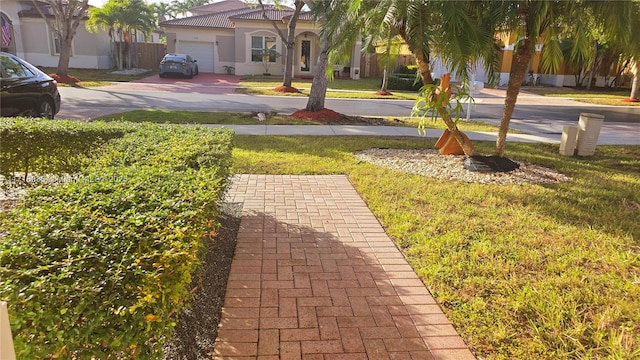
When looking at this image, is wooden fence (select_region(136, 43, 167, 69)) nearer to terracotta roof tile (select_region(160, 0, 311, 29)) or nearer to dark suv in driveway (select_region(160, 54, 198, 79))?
terracotta roof tile (select_region(160, 0, 311, 29))

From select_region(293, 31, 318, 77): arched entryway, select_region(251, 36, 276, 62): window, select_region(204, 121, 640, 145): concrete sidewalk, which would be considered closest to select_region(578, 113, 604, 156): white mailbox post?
select_region(204, 121, 640, 145): concrete sidewalk

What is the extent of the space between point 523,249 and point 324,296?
2382mm

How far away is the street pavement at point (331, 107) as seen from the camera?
38.9ft

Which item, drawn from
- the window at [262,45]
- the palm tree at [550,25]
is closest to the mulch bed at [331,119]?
the palm tree at [550,25]

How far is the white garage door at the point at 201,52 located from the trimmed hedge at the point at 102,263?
31.3m

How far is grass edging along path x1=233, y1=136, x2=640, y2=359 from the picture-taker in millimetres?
3252

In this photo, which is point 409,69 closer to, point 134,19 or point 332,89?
point 332,89

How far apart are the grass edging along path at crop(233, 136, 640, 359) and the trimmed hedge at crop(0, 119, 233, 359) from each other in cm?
225

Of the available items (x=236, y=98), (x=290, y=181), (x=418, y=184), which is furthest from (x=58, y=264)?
(x=236, y=98)

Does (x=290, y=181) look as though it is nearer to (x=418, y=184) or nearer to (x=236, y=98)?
(x=418, y=184)

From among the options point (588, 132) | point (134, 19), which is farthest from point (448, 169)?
point (134, 19)

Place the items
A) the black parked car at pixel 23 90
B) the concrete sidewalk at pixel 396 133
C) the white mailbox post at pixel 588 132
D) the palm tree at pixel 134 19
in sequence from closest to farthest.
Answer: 1. the black parked car at pixel 23 90
2. the white mailbox post at pixel 588 132
3. the concrete sidewalk at pixel 396 133
4. the palm tree at pixel 134 19

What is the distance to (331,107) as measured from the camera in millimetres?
17250

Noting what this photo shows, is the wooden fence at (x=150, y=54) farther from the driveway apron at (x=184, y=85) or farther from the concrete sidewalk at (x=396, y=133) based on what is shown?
the concrete sidewalk at (x=396, y=133)
